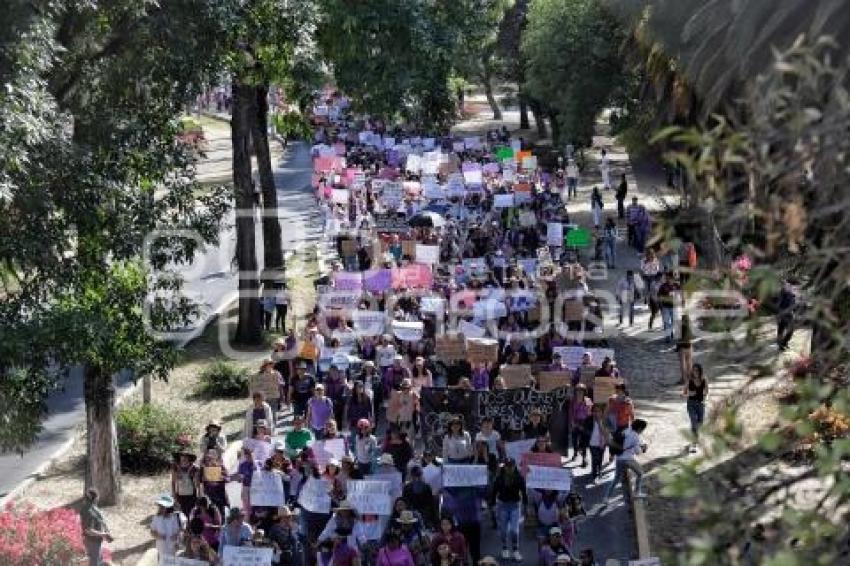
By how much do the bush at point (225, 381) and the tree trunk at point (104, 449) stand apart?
5.55 meters

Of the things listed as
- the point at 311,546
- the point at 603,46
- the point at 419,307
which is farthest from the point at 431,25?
the point at 603,46

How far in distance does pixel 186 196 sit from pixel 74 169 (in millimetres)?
2220

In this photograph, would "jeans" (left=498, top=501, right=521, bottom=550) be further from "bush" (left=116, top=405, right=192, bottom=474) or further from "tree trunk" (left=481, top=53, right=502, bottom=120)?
"tree trunk" (left=481, top=53, right=502, bottom=120)

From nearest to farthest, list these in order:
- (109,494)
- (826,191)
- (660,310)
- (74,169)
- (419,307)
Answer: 1. (826,191)
2. (74,169)
3. (109,494)
4. (419,307)
5. (660,310)

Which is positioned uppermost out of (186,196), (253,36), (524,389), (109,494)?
(253,36)

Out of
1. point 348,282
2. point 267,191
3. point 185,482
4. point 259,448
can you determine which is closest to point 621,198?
point 267,191

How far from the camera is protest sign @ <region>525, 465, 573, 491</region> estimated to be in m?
16.6

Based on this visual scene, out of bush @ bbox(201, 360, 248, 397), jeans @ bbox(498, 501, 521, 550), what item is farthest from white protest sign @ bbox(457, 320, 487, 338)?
jeans @ bbox(498, 501, 521, 550)

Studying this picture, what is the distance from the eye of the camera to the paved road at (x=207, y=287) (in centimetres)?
2130

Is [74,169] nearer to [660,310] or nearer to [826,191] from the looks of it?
[826,191]

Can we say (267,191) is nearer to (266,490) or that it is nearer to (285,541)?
(266,490)

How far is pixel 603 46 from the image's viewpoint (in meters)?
46.4

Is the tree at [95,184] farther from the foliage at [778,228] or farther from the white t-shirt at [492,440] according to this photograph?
the foliage at [778,228]

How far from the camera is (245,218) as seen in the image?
27484 millimetres
